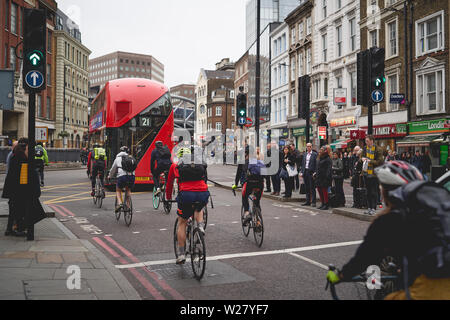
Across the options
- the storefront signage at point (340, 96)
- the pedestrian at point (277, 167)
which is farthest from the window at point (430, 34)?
the pedestrian at point (277, 167)

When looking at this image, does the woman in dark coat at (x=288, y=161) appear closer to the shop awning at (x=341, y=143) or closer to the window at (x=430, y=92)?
the window at (x=430, y=92)

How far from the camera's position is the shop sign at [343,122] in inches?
1251

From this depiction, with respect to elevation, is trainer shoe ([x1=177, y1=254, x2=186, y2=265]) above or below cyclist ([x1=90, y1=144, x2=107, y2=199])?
→ below

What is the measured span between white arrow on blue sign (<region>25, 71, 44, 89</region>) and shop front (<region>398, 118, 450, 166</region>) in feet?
63.2

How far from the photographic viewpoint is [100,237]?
8.85 meters

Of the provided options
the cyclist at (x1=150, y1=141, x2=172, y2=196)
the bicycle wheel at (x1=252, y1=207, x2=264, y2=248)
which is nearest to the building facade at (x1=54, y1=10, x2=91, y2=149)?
the cyclist at (x1=150, y1=141, x2=172, y2=196)

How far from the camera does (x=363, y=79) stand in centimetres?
1159

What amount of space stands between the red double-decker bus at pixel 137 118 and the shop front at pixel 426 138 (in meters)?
13.3

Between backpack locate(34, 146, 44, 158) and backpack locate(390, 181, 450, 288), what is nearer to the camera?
backpack locate(390, 181, 450, 288)

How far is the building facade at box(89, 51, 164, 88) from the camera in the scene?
506ft

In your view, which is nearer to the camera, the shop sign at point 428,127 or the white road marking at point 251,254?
the white road marking at point 251,254

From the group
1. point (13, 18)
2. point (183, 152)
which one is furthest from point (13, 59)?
point (183, 152)

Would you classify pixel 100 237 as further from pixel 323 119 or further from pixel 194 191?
pixel 323 119

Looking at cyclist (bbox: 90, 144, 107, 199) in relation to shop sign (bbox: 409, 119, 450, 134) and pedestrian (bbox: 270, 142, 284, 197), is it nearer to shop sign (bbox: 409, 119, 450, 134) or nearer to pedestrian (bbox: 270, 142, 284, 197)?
pedestrian (bbox: 270, 142, 284, 197)
